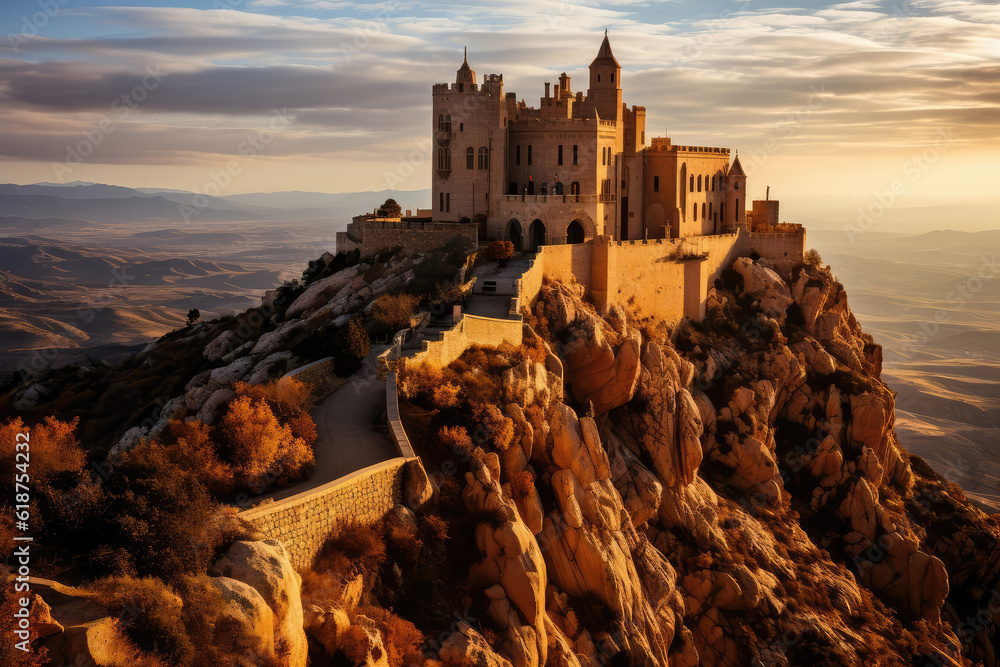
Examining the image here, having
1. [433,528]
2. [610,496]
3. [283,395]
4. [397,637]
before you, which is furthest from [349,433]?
[610,496]

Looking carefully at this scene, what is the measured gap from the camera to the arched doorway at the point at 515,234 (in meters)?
58.0

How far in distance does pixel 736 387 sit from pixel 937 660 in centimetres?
1863

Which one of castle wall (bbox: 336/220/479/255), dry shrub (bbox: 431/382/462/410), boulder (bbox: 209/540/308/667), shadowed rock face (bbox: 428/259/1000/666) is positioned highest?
castle wall (bbox: 336/220/479/255)

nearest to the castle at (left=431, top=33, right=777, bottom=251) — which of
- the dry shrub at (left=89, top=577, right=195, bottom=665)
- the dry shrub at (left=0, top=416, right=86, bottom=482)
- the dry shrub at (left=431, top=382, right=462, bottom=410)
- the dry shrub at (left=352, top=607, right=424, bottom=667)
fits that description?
the dry shrub at (left=431, top=382, right=462, bottom=410)

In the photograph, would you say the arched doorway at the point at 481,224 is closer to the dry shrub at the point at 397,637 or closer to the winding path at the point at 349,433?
the winding path at the point at 349,433

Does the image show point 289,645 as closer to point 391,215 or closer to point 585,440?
point 585,440

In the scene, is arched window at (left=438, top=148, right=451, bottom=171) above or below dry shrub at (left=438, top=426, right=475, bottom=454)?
above

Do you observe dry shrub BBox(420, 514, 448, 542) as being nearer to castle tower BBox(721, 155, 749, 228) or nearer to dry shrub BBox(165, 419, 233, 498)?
dry shrub BBox(165, 419, 233, 498)

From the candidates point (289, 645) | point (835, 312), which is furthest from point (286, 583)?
point (835, 312)

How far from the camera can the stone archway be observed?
193ft

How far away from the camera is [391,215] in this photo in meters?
68.6

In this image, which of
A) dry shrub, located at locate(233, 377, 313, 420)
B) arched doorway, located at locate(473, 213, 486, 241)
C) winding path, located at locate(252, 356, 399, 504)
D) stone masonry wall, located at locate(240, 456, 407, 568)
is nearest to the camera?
stone masonry wall, located at locate(240, 456, 407, 568)

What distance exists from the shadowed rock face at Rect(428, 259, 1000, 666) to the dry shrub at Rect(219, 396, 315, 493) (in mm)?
5932

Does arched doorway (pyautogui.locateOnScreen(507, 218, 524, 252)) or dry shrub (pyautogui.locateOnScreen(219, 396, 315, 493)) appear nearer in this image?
dry shrub (pyautogui.locateOnScreen(219, 396, 315, 493))
